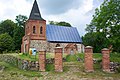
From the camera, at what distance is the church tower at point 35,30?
37000 mm

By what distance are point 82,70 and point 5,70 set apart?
7648mm

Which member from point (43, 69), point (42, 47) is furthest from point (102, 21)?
point (42, 47)

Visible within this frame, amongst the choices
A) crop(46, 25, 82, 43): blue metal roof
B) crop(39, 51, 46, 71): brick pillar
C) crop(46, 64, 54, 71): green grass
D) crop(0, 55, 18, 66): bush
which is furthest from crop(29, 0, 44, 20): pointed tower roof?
crop(39, 51, 46, 71): brick pillar

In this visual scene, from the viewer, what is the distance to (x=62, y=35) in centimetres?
3972

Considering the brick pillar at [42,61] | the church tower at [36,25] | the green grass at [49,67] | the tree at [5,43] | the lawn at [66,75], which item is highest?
the church tower at [36,25]

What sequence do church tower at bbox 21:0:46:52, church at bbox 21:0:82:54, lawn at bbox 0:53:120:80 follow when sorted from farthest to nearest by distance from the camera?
1. church at bbox 21:0:82:54
2. church tower at bbox 21:0:46:52
3. lawn at bbox 0:53:120:80

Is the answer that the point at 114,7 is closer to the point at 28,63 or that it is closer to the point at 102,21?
the point at 102,21

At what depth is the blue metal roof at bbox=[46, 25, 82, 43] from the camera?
38.5 metres

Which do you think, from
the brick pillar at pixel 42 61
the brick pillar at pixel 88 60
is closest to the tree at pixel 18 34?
the brick pillar at pixel 42 61

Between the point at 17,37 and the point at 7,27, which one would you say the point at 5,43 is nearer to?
the point at 17,37

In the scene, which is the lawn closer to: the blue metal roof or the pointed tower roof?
the blue metal roof

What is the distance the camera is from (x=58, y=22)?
60.8m

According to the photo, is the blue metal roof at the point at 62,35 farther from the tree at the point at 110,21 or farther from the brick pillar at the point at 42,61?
the brick pillar at the point at 42,61

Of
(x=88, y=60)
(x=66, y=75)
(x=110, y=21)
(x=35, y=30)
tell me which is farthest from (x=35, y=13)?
(x=66, y=75)
